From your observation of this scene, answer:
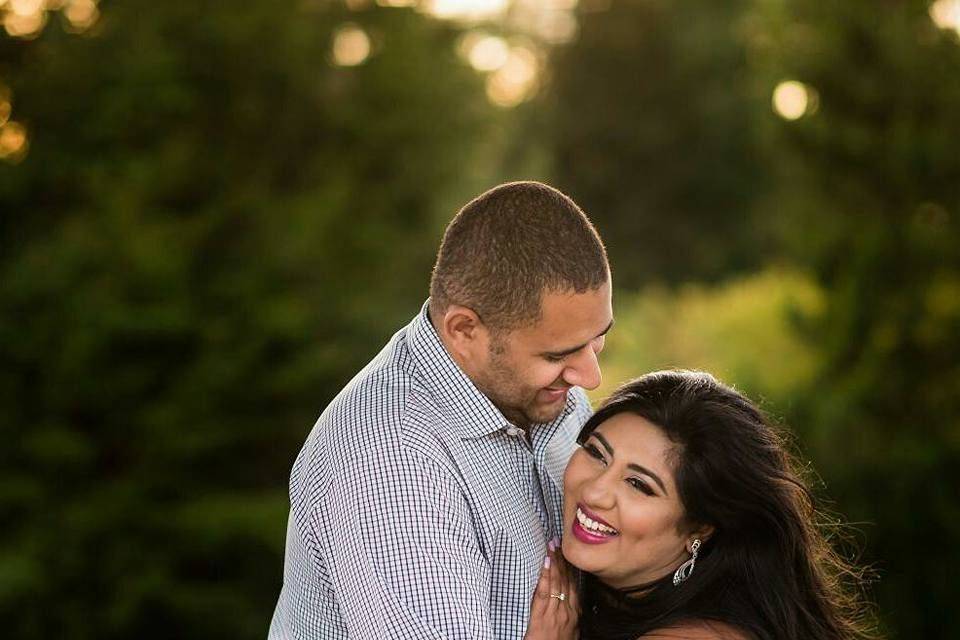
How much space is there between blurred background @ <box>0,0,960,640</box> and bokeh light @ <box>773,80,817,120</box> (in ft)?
0.06

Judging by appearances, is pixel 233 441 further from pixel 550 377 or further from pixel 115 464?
pixel 550 377

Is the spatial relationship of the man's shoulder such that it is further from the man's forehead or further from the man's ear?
the man's forehead

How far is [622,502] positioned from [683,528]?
0.62ft

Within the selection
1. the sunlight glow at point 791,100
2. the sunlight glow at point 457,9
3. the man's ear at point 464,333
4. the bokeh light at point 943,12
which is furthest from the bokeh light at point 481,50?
the man's ear at point 464,333

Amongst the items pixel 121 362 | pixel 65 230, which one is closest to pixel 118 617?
pixel 121 362

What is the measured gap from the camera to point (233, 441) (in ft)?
23.4

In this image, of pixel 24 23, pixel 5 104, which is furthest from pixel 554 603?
pixel 24 23

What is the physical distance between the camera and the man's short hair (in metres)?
2.55

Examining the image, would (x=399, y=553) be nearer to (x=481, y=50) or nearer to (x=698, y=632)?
(x=698, y=632)

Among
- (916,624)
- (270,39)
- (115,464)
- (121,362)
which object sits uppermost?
(270,39)

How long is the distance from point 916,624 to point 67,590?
4.46 m

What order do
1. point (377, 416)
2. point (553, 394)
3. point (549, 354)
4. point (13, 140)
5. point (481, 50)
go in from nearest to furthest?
point (377, 416)
point (549, 354)
point (553, 394)
point (13, 140)
point (481, 50)

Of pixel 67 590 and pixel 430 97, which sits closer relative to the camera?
pixel 67 590

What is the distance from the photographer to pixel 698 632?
2877 millimetres
